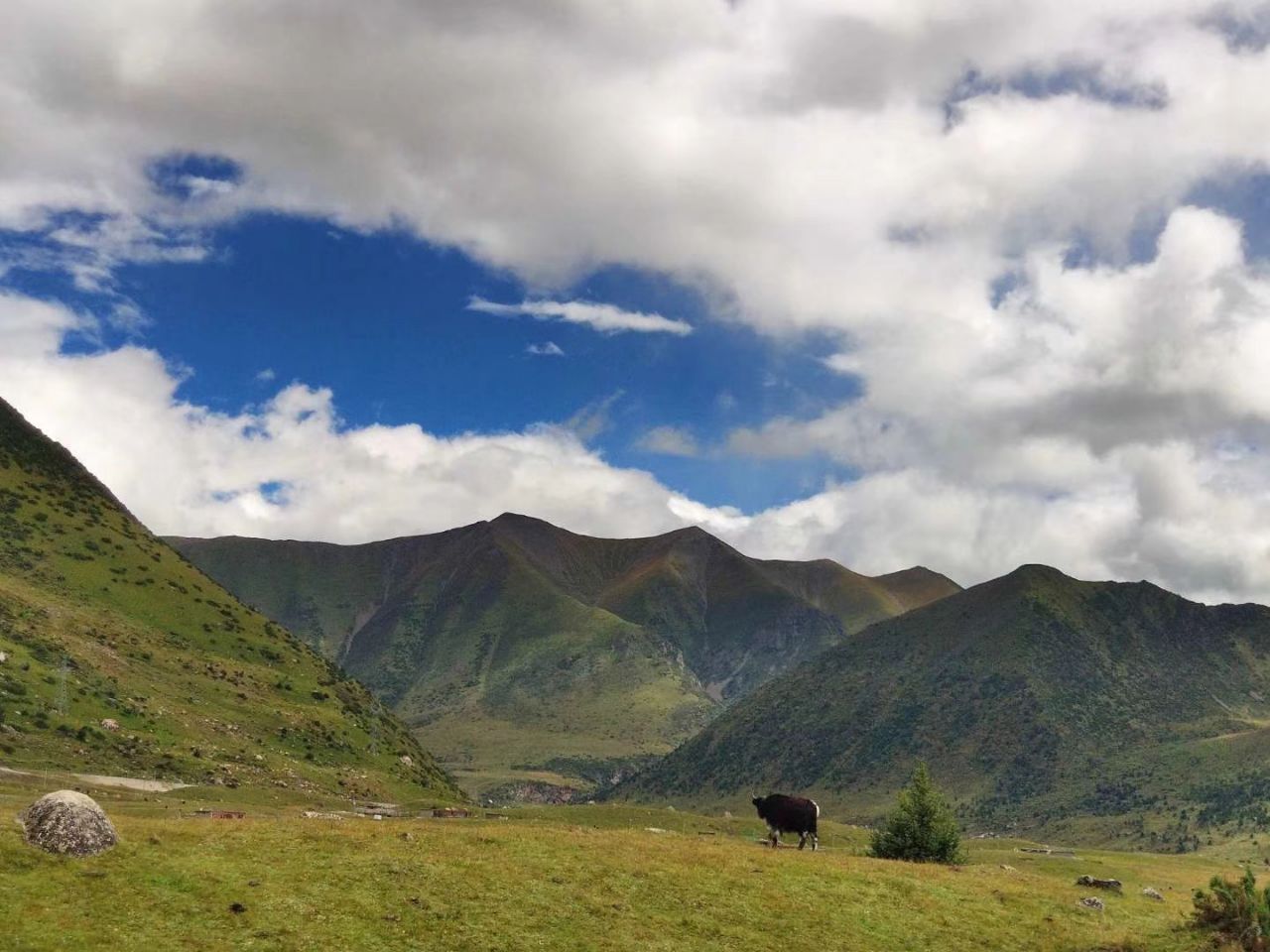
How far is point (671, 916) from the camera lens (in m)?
37.6

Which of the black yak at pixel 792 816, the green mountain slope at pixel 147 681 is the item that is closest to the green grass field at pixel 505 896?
the black yak at pixel 792 816

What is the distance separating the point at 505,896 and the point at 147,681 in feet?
399

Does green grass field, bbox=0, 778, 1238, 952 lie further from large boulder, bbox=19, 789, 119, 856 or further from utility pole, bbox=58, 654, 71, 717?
utility pole, bbox=58, 654, 71, 717

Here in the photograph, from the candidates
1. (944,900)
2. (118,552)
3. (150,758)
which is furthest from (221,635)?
(944,900)

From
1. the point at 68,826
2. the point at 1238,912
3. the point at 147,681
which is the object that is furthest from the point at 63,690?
the point at 1238,912

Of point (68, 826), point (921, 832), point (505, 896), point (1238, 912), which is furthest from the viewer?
point (921, 832)

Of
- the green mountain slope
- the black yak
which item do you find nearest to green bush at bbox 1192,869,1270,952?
the black yak

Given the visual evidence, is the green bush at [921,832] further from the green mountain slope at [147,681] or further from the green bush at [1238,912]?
the green mountain slope at [147,681]

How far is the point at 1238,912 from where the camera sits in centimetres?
3950

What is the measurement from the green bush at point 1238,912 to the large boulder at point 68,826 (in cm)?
4227

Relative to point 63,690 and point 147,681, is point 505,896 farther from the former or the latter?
point 147,681

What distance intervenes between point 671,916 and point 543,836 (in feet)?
33.1

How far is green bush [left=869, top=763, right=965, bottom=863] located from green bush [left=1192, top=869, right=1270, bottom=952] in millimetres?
20510

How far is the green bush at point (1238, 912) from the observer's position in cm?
3759
